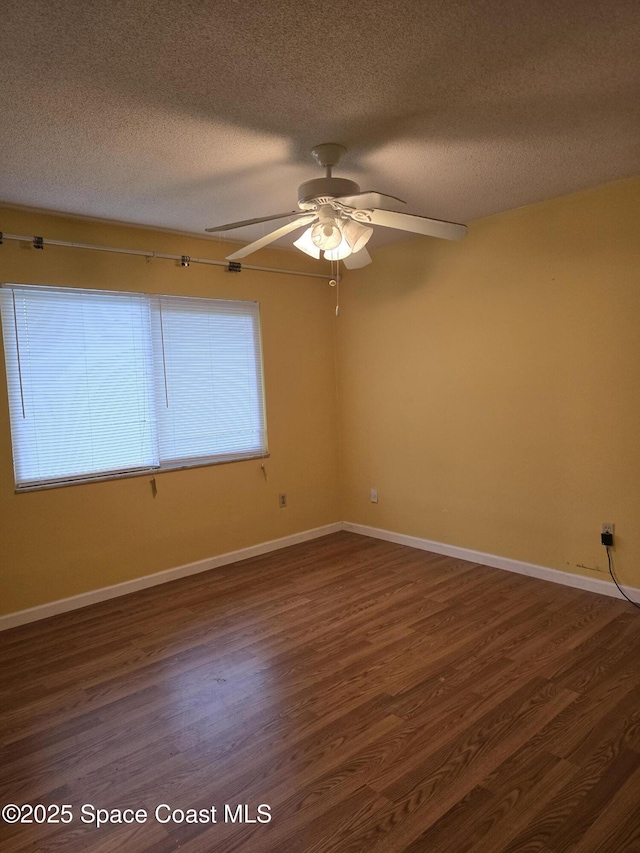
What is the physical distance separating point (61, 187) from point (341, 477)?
10.2ft

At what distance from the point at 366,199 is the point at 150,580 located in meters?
2.87

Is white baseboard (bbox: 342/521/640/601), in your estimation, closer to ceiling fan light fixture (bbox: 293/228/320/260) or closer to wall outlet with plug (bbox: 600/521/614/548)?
wall outlet with plug (bbox: 600/521/614/548)

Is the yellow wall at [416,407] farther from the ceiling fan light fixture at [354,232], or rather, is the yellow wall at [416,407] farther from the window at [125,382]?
the ceiling fan light fixture at [354,232]

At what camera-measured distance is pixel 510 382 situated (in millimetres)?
3629

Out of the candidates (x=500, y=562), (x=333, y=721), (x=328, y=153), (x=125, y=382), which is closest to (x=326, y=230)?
(x=328, y=153)

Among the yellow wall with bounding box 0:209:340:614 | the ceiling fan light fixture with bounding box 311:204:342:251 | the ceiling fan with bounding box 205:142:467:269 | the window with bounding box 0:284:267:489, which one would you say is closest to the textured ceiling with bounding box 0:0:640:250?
the ceiling fan with bounding box 205:142:467:269

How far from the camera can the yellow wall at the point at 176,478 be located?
3236mm

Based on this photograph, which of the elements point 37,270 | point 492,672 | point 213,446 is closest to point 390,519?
point 213,446

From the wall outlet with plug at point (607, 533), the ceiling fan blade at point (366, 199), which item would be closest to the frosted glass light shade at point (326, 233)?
the ceiling fan blade at point (366, 199)

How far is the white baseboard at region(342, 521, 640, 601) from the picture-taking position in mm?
3285

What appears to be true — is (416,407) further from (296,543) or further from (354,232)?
(354,232)

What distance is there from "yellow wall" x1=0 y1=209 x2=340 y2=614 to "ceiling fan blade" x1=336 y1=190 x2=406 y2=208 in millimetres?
1896

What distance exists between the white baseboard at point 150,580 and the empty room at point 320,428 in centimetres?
2

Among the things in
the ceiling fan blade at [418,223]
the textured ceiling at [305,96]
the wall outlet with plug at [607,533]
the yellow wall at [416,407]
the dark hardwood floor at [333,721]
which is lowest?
the dark hardwood floor at [333,721]
